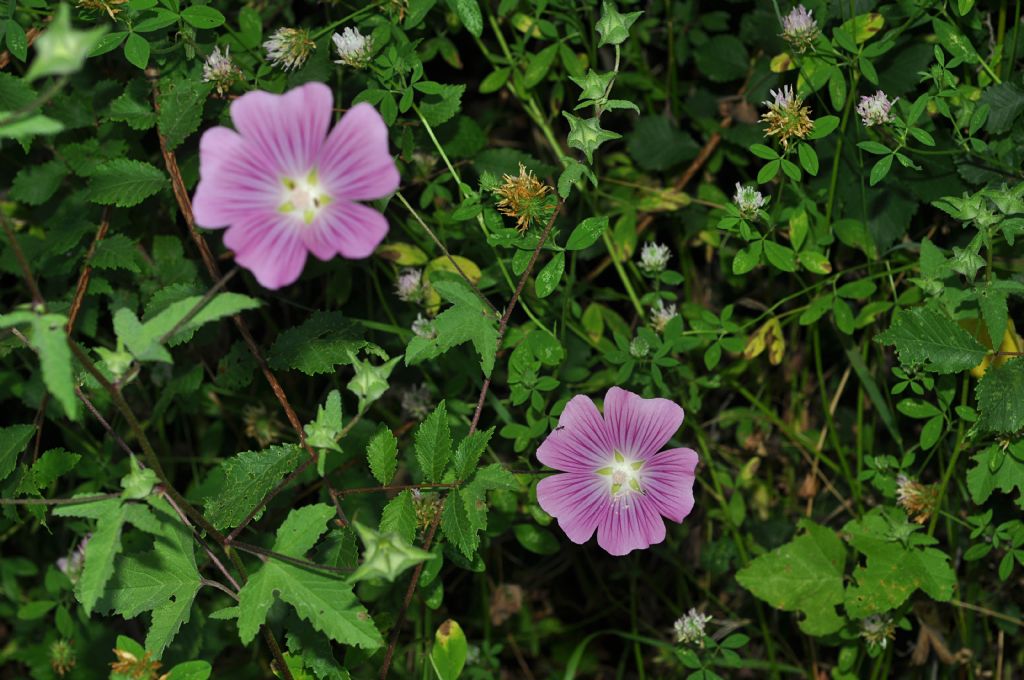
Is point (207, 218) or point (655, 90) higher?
point (655, 90)

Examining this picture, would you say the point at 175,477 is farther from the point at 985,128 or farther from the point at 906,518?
the point at 985,128

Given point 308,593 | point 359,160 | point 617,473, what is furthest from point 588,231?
point 308,593

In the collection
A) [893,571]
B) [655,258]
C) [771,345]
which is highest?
[655,258]

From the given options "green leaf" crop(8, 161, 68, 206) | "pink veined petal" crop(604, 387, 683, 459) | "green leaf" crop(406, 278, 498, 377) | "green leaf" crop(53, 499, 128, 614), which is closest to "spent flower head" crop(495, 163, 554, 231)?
"green leaf" crop(406, 278, 498, 377)

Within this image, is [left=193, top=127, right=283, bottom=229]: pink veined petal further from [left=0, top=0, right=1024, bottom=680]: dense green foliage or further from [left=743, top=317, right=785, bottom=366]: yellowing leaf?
[left=743, top=317, right=785, bottom=366]: yellowing leaf

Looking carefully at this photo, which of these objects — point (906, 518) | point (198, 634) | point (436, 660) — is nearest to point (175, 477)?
point (198, 634)

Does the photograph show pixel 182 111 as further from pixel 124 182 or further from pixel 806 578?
pixel 806 578

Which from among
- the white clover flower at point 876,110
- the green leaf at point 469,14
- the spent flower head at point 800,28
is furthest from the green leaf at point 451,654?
the spent flower head at point 800,28
